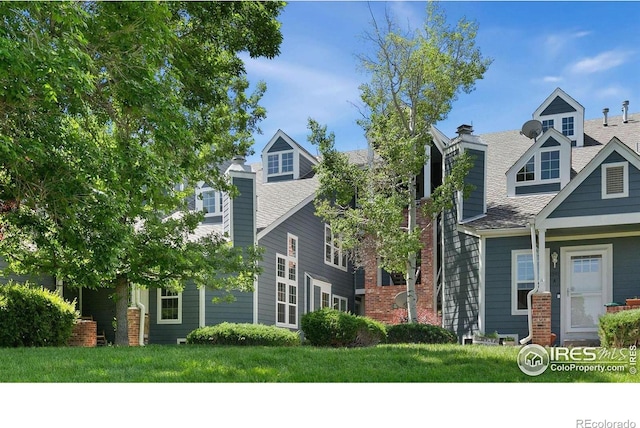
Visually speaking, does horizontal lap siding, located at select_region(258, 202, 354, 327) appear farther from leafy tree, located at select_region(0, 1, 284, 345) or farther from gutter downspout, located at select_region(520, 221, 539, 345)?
gutter downspout, located at select_region(520, 221, 539, 345)

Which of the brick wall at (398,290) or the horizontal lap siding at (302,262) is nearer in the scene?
the horizontal lap siding at (302,262)

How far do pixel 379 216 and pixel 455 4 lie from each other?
4.51m

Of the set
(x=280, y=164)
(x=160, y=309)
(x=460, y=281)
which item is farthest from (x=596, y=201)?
(x=160, y=309)

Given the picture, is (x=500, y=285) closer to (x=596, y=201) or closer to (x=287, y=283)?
(x=596, y=201)

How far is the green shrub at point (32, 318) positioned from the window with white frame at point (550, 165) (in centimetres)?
1008

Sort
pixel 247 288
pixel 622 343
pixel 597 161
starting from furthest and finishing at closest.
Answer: pixel 247 288
pixel 597 161
pixel 622 343

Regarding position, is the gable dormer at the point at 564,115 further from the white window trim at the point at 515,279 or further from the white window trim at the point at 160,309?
the white window trim at the point at 160,309

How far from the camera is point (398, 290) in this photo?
57.9 feet

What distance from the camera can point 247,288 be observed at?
46.2ft

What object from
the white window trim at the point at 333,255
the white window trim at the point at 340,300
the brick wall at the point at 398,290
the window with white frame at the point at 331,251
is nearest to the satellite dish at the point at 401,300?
the brick wall at the point at 398,290

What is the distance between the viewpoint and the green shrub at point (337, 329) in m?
12.3

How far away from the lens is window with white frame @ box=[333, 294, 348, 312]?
19.9 m

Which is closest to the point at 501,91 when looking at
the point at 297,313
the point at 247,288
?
the point at 247,288
